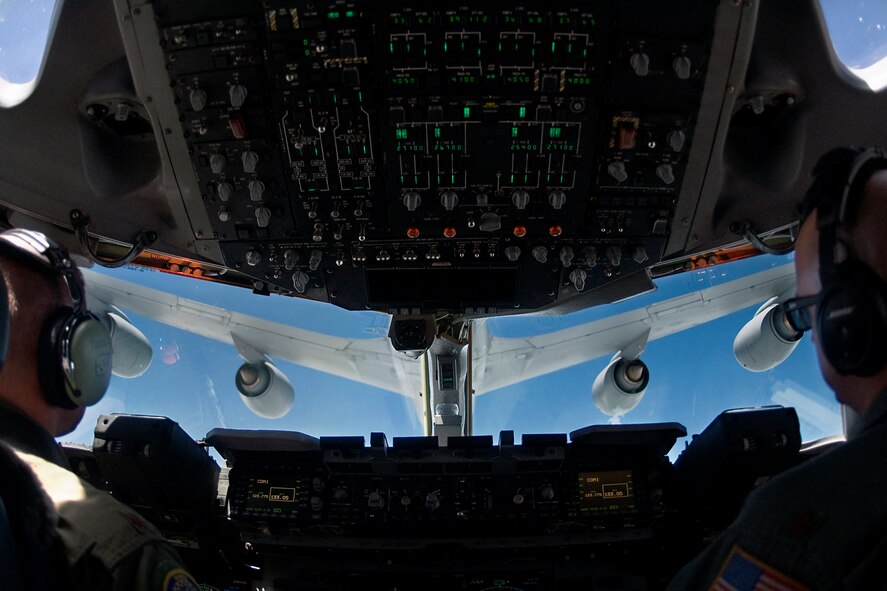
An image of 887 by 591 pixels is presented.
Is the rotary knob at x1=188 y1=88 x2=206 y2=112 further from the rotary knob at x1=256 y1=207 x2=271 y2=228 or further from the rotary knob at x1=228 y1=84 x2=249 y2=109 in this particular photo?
the rotary knob at x1=256 y1=207 x2=271 y2=228

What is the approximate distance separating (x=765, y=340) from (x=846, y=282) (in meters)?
2.98

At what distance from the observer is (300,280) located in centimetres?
280

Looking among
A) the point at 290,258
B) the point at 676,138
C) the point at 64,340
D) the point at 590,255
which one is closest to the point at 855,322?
the point at 676,138

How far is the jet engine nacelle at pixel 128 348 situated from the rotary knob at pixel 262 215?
6.82ft

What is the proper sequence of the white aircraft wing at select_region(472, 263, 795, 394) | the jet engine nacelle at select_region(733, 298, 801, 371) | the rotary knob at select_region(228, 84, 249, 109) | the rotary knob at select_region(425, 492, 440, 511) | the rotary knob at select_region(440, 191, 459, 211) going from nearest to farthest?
1. the rotary knob at select_region(228, 84, 249, 109)
2. the rotary knob at select_region(440, 191, 459, 211)
3. the rotary knob at select_region(425, 492, 440, 511)
4. the jet engine nacelle at select_region(733, 298, 801, 371)
5. the white aircraft wing at select_region(472, 263, 795, 394)

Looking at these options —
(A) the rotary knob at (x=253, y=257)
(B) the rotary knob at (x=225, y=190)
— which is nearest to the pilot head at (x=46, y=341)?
(B) the rotary knob at (x=225, y=190)

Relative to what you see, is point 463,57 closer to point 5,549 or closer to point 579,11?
point 579,11

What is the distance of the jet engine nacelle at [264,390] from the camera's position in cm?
474

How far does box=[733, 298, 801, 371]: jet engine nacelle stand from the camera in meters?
3.69

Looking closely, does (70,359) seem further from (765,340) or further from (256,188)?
(765,340)

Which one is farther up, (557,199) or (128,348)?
(557,199)

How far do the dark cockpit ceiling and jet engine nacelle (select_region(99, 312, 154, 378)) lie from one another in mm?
1543

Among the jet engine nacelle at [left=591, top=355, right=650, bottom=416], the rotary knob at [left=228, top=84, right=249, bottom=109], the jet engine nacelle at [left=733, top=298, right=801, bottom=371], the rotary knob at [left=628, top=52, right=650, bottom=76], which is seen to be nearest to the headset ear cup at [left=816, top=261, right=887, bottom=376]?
the rotary knob at [left=628, top=52, right=650, bottom=76]

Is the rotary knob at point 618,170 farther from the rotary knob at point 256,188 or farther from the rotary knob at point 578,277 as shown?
the rotary knob at point 256,188
